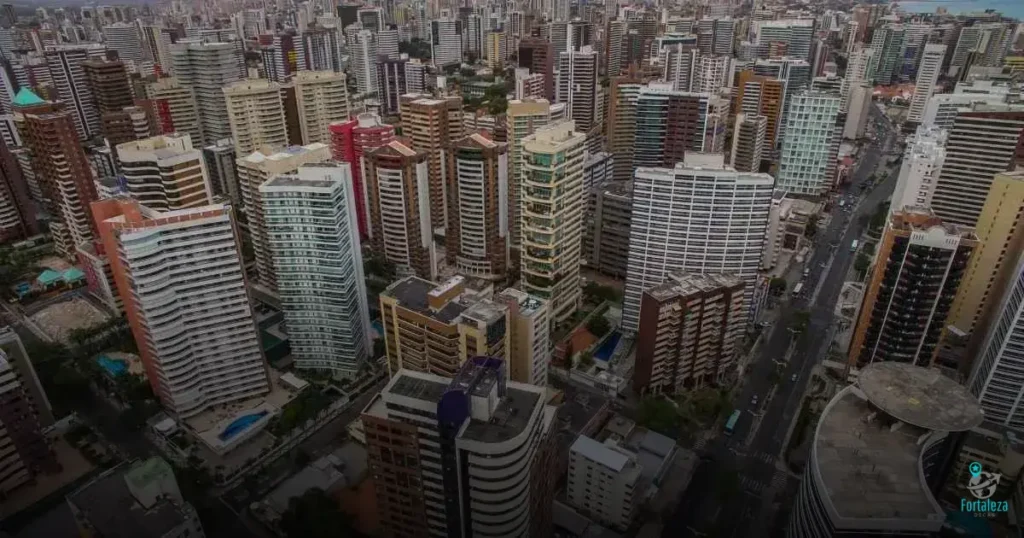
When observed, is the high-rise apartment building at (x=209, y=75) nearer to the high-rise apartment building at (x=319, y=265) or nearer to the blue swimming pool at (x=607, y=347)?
the high-rise apartment building at (x=319, y=265)

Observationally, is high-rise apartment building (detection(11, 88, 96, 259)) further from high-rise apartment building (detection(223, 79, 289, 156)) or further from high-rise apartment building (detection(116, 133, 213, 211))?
high-rise apartment building (detection(116, 133, 213, 211))

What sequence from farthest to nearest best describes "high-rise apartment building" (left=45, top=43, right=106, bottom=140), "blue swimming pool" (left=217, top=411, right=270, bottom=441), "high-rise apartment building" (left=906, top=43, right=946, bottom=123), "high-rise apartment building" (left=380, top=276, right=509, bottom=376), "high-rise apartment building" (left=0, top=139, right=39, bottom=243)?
1. "high-rise apartment building" (left=906, top=43, right=946, bottom=123)
2. "high-rise apartment building" (left=45, top=43, right=106, bottom=140)
3. "high-rise apartment building" (left=0, top=139, right=39, bottom=243)
4. "blue swimming pool" (left=217, top=411, right=270, bottom=441)
5. "high-rise apartment building" (left=380, top=276, right=509, bottom=376)

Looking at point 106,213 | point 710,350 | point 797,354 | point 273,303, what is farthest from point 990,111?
point 106,213

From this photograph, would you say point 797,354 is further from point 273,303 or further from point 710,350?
point 273,303

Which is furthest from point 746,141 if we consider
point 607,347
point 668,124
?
point 607,347

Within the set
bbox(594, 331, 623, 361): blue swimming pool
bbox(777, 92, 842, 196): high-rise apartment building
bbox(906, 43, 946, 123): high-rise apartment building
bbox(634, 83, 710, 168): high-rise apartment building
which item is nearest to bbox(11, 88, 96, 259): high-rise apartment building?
bbox(594, 331, 623, 361): blue swimming pool

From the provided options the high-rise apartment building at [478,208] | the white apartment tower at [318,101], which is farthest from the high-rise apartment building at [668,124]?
the white apartment tower at [318,101]

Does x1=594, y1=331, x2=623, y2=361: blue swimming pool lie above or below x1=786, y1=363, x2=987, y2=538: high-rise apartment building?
below
